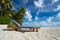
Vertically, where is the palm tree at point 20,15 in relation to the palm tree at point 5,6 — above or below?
below

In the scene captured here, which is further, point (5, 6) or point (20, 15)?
point (20, 15)

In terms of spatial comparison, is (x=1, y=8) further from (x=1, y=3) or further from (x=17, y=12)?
(x=17, y=12)

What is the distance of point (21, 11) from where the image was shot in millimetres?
34531

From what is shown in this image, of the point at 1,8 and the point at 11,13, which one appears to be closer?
the point at 1,8

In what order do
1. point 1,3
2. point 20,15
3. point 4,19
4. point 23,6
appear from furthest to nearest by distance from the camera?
point 23,6
point 20,15
point 1,3
point 4,19

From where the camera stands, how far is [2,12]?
31969 millimetres

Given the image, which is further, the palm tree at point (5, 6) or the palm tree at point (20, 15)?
the palm tree at point (20, 15)

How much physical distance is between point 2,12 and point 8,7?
2.16 m

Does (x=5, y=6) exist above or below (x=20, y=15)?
above

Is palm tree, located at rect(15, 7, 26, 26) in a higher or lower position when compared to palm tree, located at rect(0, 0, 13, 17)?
lower

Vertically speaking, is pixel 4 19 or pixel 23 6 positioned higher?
pixel 23 6

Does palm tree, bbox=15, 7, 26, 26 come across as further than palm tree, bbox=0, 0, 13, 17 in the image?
Yes

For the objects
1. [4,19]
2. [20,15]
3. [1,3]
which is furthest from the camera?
[20,15]

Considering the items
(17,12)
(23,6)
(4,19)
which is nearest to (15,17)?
(17,12)
